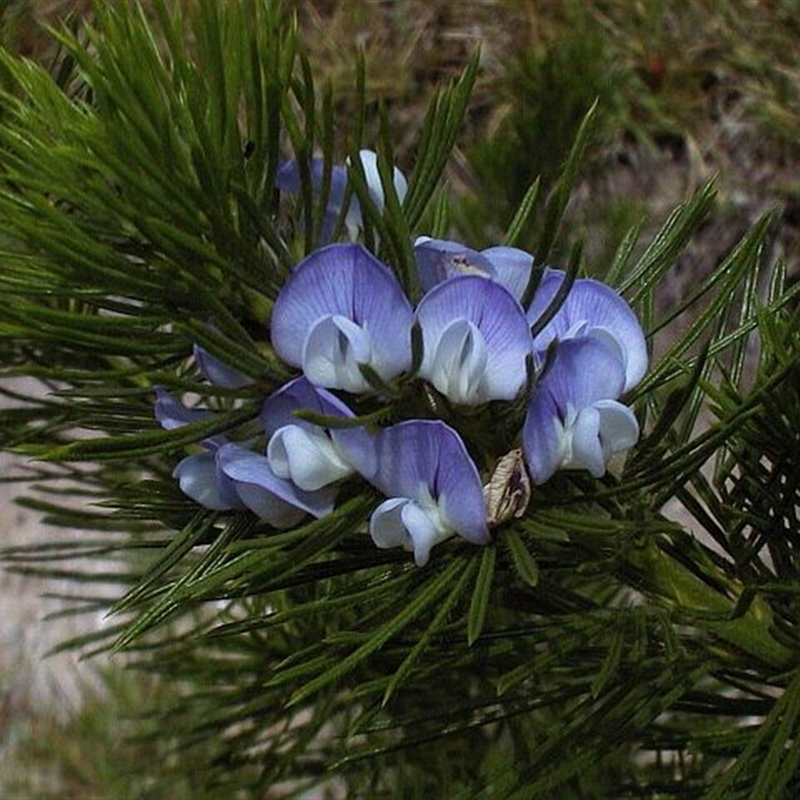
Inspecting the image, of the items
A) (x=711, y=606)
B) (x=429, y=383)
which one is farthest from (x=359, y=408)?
(x=711, y=606)

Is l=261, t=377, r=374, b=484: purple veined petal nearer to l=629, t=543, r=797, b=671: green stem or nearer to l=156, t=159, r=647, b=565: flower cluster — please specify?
l=156, t=159, r=647, b=565: flower cluster

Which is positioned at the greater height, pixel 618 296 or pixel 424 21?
pixel 424 21

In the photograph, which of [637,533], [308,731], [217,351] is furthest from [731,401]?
[308,731]

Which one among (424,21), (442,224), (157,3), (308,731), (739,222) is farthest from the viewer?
(424,21)

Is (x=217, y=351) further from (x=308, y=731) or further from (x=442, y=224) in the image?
(x=308, y=731)

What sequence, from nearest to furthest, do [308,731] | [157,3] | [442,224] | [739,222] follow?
[157,3]
[442,224]
[308,731]
[739,222]

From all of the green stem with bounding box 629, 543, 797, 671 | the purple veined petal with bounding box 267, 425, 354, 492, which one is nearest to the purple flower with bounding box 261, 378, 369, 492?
the purple veined petal with bounding box 267, 425, 354, 492

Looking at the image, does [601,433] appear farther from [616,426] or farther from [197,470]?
[197,470]
